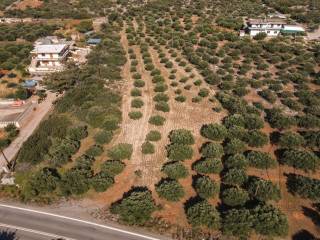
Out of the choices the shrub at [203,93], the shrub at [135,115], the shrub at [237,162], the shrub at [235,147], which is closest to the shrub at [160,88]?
the shrub at [203,93]

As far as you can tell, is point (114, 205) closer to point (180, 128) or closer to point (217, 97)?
point (180, 128)

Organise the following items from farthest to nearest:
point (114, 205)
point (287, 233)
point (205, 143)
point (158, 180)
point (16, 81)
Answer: point (16, 81) → point (205, 143) → point (158, 180) → point (114, 205) → point (287, 233)

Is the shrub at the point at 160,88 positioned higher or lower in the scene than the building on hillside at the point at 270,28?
lower

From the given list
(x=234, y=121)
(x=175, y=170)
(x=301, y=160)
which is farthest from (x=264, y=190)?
(x=234, y=121)

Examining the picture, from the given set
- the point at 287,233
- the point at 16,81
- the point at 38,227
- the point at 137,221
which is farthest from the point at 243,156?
the point at 16,81

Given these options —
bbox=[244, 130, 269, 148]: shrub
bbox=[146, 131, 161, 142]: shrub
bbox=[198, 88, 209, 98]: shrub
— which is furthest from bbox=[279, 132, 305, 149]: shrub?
A: bbox=[198, 88, 209, 98]: shrub

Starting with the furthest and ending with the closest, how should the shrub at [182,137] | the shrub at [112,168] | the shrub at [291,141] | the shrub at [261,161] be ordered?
the shrub at [182,137], the shrub at [291,141], the shrub at [261,161], the shrub at [112,168]

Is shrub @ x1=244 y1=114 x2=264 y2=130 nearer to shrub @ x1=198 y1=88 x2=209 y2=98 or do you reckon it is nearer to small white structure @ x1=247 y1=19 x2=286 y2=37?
shrub @ x1=198 y1=88 x2=209 y2=98

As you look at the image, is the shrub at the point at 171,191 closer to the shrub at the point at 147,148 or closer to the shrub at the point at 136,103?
the shrub at the point at 147,148
